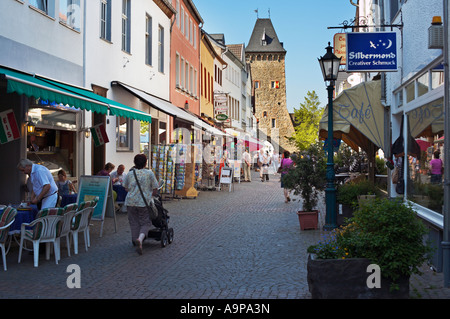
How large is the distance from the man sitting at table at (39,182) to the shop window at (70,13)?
5.26 m

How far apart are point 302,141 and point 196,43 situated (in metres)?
35.8

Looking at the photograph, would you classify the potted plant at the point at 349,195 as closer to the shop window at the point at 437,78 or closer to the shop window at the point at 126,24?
the shop window at the point at 437,78

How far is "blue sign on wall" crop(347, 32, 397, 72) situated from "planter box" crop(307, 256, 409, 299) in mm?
5598

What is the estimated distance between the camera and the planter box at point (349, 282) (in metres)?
5.24

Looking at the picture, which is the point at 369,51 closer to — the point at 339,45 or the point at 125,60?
the point at 339,45

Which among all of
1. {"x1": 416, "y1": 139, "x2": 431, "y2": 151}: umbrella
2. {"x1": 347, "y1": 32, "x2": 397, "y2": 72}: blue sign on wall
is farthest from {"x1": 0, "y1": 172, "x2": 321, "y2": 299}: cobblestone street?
{"x1": 347, "y1": 32, "x2": 397, "y2": 72}: blue sign on wall

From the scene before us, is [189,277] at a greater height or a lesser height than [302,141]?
lesser

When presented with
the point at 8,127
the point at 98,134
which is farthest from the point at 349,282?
the point at 98,134

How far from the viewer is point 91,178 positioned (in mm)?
10641

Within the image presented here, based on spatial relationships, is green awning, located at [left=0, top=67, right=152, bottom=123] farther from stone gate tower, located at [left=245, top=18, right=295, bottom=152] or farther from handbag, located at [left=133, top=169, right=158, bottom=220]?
stone gate tower, located at [left=245, top=18, right=295, bottom=152]

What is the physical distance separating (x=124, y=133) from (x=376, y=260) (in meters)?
13.5

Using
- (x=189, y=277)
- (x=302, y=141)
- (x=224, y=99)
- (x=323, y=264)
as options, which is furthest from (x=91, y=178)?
(x=302, y=141)

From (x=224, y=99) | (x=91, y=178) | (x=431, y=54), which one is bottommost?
(x=91, y=178)
